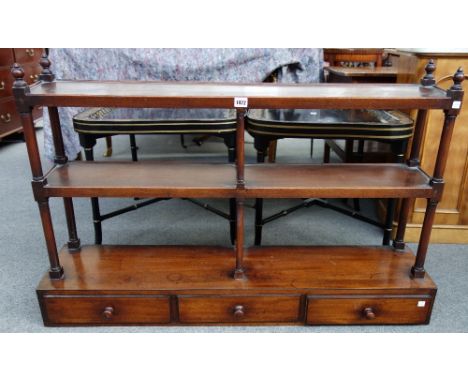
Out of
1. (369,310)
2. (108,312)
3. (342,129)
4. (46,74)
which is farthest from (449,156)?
(46,74)

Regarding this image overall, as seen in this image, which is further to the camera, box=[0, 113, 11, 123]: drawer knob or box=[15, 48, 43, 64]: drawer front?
box=[15, 48, 43, 64]: drawer front

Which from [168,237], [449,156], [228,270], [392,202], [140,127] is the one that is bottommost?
[168,237]

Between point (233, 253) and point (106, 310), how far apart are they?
536mm

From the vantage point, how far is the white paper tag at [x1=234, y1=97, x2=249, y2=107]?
1.25 metres

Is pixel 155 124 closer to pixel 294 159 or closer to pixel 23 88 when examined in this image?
pixel 23 88

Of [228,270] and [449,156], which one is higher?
[449,156]

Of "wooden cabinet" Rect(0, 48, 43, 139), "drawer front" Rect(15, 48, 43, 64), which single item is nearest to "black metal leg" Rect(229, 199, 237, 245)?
"wooden cabinet" Rect(0, 48, 43, 139)

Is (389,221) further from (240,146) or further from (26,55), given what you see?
(26,55)

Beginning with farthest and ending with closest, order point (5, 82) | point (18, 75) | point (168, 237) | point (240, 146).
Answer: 1. point (5, 82)
2. point (168, 237)
3. point (240, 146)
4. point (18, 75)

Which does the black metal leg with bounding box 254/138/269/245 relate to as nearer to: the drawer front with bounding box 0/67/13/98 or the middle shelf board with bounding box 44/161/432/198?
the middle shelf board with bounding box 44/161/432/198

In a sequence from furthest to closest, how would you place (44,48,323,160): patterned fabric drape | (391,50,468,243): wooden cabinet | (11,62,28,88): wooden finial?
(44,48,323,160): patterned fabric drape, (391,50,468,243): wooden cabinet, (11,62,28,88): wooden finial

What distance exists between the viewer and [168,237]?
7.06 ft

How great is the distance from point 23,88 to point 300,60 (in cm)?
156

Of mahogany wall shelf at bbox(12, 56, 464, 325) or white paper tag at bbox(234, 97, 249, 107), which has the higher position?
white paper tag at bbox(234, 97, 249, 107)
